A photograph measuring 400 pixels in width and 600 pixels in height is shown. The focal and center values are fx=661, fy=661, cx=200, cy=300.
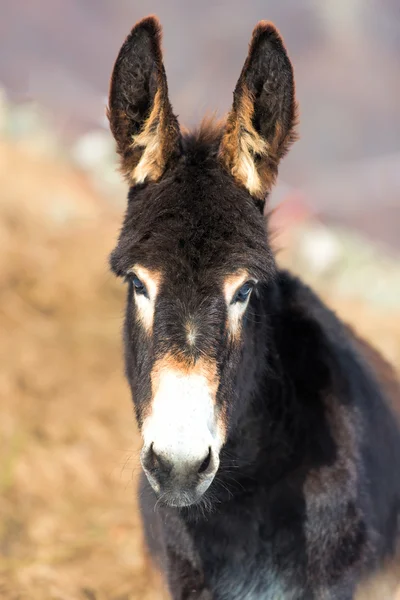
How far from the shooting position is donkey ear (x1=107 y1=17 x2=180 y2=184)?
94.8 inches

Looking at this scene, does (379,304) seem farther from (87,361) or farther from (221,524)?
(221,524)

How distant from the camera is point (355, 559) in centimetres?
267

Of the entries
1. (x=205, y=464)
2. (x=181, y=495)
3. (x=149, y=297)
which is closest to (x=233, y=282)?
(x=149, y=297)

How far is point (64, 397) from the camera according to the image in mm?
6145

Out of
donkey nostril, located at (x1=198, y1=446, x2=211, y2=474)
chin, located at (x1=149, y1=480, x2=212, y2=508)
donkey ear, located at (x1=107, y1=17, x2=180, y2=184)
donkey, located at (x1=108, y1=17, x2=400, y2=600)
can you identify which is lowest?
chin, located at (x1=149, y1=480, x2=212, y2=508)

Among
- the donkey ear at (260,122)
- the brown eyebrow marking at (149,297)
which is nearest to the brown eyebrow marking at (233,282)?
the brown eyebrow marking at (149,297)

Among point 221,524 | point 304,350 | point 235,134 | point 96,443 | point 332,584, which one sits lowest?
point 332,584

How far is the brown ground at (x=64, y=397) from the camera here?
4.34 meters

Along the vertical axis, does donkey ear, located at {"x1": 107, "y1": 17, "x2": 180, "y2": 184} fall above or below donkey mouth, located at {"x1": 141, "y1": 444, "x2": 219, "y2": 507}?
above

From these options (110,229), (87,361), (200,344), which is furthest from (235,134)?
(110,229)

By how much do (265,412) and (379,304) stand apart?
606 cm

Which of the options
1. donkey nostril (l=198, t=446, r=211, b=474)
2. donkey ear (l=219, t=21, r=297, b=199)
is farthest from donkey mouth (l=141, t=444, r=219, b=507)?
donkey ear (l=219, t=21, r=297, b=199)

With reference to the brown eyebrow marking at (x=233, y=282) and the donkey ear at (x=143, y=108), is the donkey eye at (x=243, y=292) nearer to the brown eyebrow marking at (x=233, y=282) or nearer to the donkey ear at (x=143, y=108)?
the brown eyebrow marking at (x=233, y=282)

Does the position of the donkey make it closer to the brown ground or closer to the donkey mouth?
the donkey mouth
